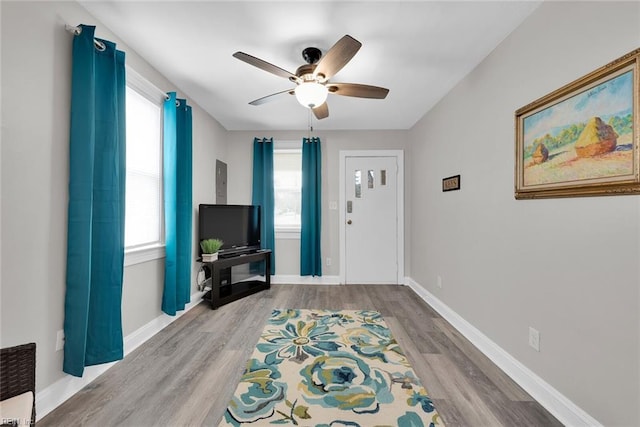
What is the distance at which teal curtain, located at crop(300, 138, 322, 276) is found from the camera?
14.1 feet

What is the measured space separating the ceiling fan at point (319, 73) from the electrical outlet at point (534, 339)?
2022 mm

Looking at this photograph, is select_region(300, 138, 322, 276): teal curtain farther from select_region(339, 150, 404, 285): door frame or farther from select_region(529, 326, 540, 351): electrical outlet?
select_region(529, 326, 540, 351): electrical outlet

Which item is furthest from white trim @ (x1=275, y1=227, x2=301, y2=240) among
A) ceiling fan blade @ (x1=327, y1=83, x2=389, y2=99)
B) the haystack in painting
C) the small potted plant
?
the haystack in painting

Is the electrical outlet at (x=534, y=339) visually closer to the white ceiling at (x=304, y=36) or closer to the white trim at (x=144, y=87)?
the white ceiling at (x=304, y=36)

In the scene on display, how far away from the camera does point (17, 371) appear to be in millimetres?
1058

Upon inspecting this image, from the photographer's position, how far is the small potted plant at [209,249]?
10.5 ft

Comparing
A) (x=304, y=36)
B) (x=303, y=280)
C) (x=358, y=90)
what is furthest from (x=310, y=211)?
(x=304, y=36)

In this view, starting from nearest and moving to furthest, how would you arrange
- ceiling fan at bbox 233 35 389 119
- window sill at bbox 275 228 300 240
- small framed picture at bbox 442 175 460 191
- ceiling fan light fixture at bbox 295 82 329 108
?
1. ceiling fan at bbox 233 35 389 119
2. ceiling fan light fixture at bbox 295 82 329 108
3. small framed picture at bbox 442 175 460 191
4. window sill at bbox 275 228 300 240

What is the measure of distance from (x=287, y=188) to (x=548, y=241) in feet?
11.4

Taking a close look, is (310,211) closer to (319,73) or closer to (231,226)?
(231,226)

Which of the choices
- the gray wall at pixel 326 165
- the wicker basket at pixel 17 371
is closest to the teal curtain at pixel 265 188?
the gray wall at pixel 326 165

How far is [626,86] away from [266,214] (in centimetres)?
385

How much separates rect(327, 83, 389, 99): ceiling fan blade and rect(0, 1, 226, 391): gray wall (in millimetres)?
1748

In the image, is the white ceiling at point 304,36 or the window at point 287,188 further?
the window at point 287,188
